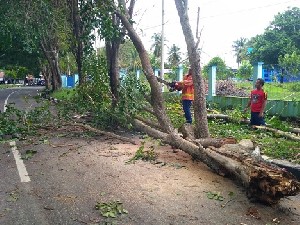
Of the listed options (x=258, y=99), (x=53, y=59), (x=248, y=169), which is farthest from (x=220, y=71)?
(x=53, y=59)

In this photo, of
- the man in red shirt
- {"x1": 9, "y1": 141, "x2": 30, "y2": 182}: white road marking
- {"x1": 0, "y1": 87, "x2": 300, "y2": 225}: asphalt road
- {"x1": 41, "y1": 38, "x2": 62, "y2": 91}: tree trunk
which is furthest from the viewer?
{"x1": 41, "y1": 38, "x2": 62, "y2": 91}: tree trunk

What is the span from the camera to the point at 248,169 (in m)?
5.24

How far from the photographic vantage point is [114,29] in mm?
10031

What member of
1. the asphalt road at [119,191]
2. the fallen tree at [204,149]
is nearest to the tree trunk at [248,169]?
the fallen tree at [204,149]

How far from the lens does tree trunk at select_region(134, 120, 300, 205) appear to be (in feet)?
15.6

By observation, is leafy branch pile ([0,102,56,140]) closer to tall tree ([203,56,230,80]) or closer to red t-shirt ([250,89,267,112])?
red t-shirt ([250,89,267,112])

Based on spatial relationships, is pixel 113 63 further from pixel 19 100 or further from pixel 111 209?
pixel 19 100

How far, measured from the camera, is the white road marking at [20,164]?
6109 millimetres

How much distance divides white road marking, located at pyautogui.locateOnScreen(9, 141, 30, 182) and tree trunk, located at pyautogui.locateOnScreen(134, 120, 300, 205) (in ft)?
8.94

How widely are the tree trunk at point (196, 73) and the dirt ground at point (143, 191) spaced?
26.7 inches

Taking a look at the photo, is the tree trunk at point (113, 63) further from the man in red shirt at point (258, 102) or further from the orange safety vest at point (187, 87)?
A: the man in red shirt at point (258, 102)

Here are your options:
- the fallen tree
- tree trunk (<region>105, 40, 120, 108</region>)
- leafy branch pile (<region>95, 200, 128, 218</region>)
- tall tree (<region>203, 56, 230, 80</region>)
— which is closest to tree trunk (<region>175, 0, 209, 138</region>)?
the fallen tree

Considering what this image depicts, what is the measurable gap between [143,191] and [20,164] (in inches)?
107

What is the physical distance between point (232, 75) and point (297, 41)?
23.3 metres
